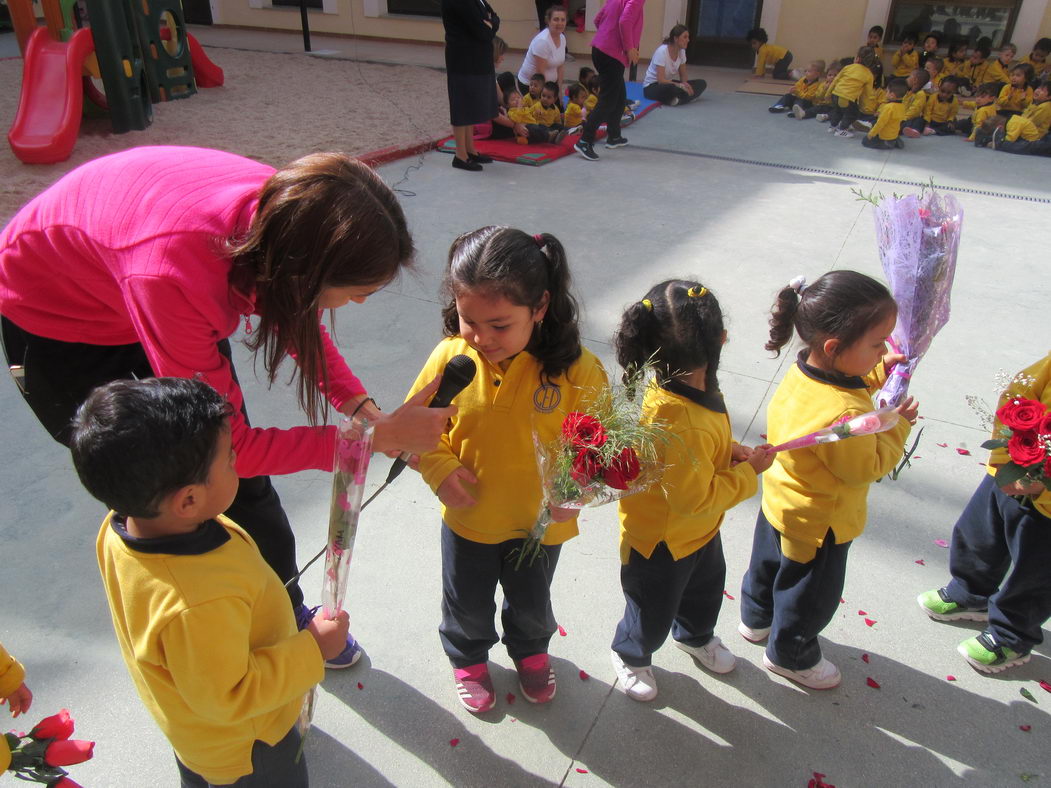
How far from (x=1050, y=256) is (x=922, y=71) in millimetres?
5112

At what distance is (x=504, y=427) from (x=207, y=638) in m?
0.88

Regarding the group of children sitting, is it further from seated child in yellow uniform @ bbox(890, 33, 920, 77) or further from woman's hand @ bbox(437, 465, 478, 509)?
woman's hand @ bbox(437, 465, 478, 509)

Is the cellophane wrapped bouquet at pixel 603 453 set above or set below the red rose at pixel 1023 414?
above

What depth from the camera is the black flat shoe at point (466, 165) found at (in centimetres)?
744

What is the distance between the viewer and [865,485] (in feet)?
6.79

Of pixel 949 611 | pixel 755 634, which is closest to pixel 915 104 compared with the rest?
pixel 949 611

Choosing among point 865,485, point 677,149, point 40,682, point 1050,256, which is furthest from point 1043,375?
point 677,149

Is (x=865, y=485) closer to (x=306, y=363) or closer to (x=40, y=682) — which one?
(x=306, y=363)

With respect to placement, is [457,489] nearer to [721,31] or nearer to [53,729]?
[53,729]

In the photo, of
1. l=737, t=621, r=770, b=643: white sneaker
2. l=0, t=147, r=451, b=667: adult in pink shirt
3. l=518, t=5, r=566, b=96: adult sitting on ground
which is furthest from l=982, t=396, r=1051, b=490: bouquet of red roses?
l=518, t=5, r=566, b=96: adult sitting on ground

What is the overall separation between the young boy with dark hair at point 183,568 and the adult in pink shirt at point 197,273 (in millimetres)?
224

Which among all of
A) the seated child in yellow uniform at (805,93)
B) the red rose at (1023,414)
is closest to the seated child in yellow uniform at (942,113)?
the seated child in yellow uniform at (805,93)

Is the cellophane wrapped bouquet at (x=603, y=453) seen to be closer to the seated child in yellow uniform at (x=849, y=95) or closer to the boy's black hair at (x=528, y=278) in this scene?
the boy's black hair at (x=528, y=278)

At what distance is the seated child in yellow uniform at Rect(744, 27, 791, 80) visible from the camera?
12398 millimetres
